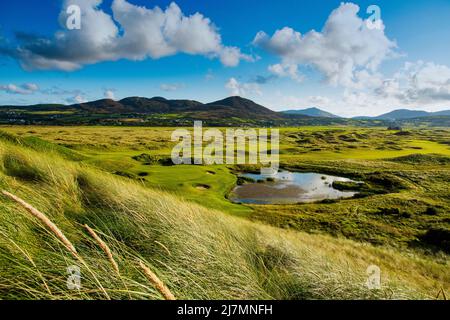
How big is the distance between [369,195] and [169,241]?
173 ft

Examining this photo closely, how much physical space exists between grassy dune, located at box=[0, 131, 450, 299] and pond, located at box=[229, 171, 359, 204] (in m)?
37.5

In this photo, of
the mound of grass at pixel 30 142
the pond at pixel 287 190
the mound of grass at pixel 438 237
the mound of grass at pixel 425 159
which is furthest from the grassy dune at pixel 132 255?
the mound of grass at pixel 425 159

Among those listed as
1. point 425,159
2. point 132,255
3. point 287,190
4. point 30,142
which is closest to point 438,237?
point 287,190

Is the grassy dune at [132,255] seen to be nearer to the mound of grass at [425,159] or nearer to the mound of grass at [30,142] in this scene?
the mound of grass at [30,142]

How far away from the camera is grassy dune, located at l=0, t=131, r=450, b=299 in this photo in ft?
10.6

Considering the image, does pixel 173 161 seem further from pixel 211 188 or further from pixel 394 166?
pixel 394 166

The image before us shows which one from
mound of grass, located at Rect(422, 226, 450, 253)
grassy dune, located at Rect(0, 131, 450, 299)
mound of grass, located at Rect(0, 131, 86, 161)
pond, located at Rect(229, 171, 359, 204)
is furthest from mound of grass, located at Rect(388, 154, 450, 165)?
grassy dune, located at Rect(0, 131, 450, 299)

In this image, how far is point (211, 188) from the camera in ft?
162

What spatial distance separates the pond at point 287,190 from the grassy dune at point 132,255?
123 feet

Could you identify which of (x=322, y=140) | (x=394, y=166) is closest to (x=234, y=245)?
(x=394, y=166)

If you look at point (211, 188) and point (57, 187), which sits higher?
point (57, 187)

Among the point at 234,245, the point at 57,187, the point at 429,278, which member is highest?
the point at 57,187

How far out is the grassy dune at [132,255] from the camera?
3232 mm

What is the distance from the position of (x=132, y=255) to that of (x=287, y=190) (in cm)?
5256
